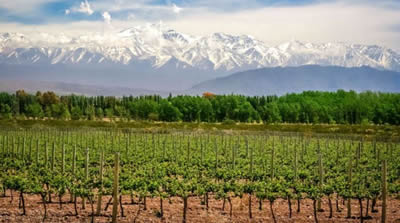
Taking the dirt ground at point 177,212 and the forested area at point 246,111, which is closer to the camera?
the dirt ground at point 177,212

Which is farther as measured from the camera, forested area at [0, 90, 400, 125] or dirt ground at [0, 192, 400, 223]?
forested area at [0, 90, 400, 125]

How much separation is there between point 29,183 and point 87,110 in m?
106

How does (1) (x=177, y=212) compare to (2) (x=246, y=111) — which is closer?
(1) (x=177, y=212)

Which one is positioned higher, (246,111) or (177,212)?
(246,111)

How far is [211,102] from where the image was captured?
13025 cm

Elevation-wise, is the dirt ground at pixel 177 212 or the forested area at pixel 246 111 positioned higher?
the forested area at pixel 246 111

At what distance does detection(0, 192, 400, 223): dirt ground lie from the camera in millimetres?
20906

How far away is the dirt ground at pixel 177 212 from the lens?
68.6ft

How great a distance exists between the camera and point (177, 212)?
72.8 feet

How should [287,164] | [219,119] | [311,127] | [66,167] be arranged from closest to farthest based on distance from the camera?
[66,167], [287,164], [311,127], [219,119]

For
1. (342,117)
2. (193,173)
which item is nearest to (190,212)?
(193,173)

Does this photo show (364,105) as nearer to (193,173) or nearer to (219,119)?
(219,119)

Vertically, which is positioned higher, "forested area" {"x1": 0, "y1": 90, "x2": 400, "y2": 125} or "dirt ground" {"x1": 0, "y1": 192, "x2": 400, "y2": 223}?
"forested area" {"x1": 0, "y1": 90, "x2": 400, "y2": 125}

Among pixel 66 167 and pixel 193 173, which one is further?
pixel 66 167
